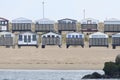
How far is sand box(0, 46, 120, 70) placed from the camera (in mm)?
49594

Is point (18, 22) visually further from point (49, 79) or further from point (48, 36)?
point (49, 79)

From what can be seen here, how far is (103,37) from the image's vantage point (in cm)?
6744

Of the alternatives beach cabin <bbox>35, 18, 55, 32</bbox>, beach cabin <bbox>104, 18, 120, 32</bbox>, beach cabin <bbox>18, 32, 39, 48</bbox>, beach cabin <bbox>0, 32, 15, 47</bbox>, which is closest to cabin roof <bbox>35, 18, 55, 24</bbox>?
beach cabin <bbox>35, 18, 55, 32</bbox>

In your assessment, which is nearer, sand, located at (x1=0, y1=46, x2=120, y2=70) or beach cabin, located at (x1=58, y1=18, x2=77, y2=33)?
sand, located at (x1=0, y1=46, x2=120, y2=70)

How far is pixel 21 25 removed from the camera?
246 feet

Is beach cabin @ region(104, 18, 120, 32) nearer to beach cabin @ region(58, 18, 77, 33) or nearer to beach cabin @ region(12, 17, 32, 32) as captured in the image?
beach cabin @ region(58, 18, 77, 33)

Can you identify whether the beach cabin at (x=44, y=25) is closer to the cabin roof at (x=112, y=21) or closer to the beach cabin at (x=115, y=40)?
the cabin roof at (x=112, y=21)

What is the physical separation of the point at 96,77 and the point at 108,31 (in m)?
41.8

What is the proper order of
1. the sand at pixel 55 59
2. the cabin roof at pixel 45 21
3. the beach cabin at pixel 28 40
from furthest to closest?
the cabin roof at pixel 45 21 → the beach cabin at pixel 28 40 → the sand at pixel 55 59

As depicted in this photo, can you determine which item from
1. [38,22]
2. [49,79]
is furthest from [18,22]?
[49,79]

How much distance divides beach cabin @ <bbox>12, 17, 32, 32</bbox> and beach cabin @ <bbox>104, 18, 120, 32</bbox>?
8.87 metres

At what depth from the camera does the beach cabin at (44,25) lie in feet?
245

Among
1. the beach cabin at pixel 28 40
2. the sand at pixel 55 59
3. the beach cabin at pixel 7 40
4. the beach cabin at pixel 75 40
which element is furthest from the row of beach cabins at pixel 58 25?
the sand at pixel 55 59

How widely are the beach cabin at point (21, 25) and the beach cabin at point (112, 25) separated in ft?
29.1
